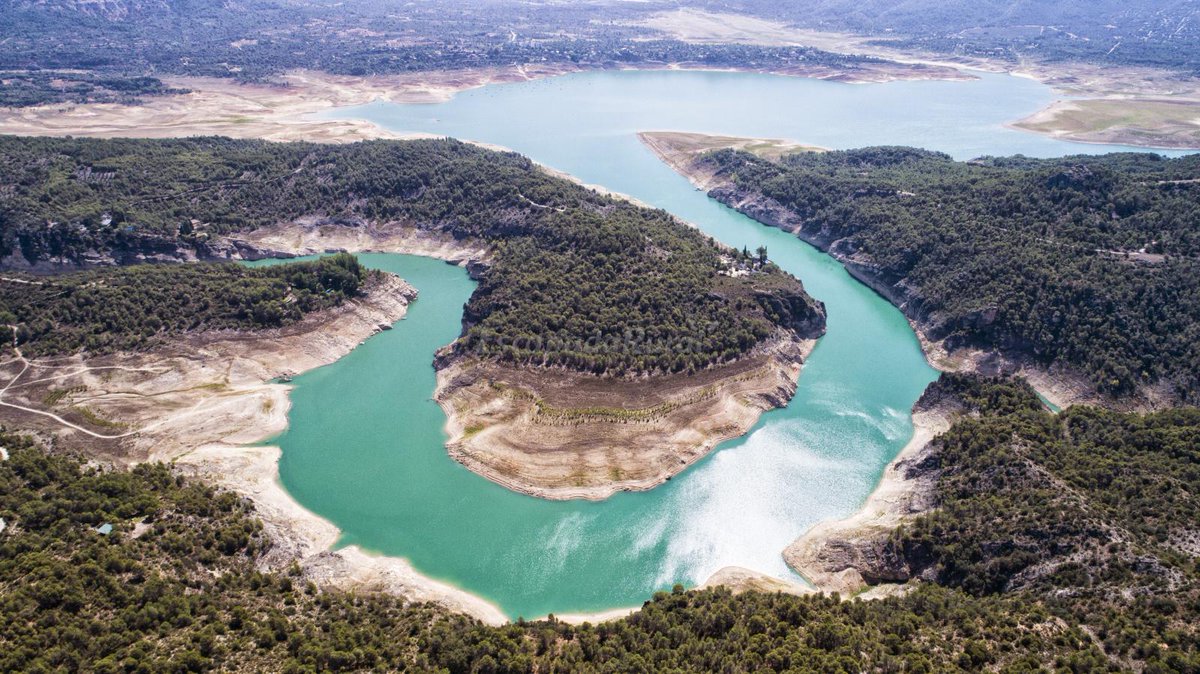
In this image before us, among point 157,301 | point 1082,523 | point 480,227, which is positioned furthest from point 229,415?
point 1082,523

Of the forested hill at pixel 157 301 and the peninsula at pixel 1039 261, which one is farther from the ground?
the peninsula at pixel 1039 261

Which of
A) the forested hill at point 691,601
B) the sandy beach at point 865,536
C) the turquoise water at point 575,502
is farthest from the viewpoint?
the turquoise water at point 575,502

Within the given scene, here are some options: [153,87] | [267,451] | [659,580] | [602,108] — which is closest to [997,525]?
[659,580]

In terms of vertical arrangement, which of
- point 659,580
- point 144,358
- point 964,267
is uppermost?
point 964,267

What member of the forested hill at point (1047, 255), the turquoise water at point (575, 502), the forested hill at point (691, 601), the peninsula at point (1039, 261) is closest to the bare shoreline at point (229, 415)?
the turquoise water at point (575, 502)

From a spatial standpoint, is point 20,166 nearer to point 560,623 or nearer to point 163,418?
point 163,418

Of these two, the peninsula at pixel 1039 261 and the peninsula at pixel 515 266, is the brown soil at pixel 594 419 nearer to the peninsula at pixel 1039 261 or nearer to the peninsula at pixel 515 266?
the peninsula at pixel 515 266
